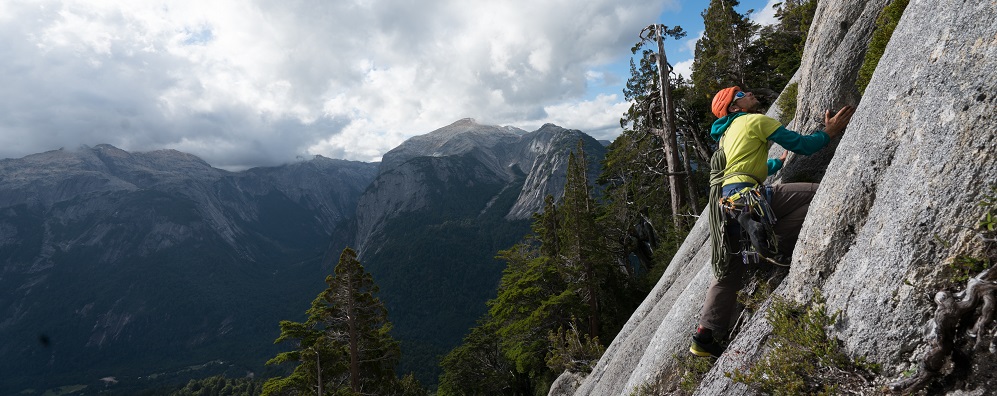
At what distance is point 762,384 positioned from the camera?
13.6 feet

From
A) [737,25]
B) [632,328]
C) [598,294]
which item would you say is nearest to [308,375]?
[598,294]

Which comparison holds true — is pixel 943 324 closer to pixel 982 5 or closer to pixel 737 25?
pixel 982 5

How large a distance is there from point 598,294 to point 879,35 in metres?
21.2

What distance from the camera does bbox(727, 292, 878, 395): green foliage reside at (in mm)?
3654

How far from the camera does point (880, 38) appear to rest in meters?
5.96

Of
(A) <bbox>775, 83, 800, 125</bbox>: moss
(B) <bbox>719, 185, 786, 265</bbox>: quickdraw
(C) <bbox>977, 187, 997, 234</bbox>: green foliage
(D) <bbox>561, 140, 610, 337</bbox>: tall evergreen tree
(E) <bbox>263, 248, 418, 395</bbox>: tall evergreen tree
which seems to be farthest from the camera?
(D) <bbox>561, 140, 610, 337</bbox>: tall evergreen tree

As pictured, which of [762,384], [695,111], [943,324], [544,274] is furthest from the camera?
[544,274]

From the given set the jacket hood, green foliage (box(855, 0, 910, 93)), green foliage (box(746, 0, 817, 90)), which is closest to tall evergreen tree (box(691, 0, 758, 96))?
green foliage (box(746, 0, 817, 90))

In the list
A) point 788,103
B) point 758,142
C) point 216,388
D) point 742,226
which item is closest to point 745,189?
point 742,226

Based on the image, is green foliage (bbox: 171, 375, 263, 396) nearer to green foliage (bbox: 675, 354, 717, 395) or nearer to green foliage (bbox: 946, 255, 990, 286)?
green foliage (bbox: 675, 354, 717, 395)

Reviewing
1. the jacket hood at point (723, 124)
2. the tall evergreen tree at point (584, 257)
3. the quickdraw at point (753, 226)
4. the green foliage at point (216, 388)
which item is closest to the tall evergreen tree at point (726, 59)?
the tall evergreen tree at point (584, 257)

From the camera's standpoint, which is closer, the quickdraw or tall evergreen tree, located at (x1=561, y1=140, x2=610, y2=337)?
the quickdraw

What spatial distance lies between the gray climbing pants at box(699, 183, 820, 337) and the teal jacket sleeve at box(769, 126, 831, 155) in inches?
17.3

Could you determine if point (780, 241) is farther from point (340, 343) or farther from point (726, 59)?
point (340, 343)
